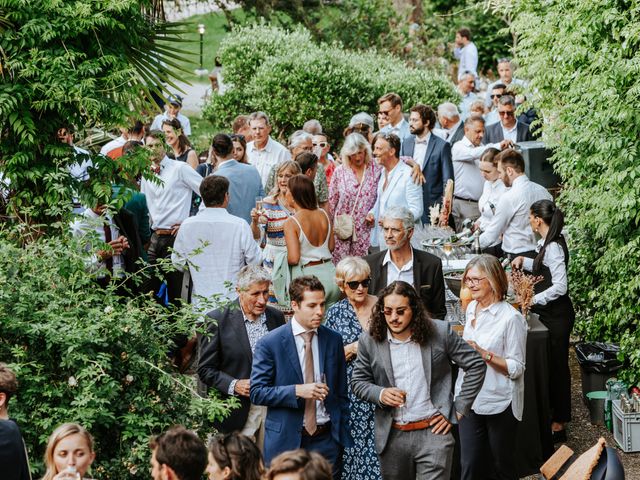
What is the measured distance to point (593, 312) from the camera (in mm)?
10289

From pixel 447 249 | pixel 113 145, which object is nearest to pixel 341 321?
pixel 447 249

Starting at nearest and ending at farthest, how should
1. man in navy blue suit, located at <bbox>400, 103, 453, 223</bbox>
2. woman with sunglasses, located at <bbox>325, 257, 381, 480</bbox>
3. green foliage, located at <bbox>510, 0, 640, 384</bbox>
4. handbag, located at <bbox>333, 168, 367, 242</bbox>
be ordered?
woman with sunglasses, located at <bbox>325, 257, 381, 480</bbox>
green foliage, located at <bbox>510, 0, 640, 384</bbox>
handbag, located at <bbox>333, 168, 367, 242</bbox>
man in navy blue suit, located at <bbox>400, 103, 453, 223</bbox>

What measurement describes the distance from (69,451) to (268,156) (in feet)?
23.1

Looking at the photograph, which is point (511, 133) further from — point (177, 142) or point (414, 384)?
point (414, 384)

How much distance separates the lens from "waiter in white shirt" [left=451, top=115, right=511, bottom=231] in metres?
12.1

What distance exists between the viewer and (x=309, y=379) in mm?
6441

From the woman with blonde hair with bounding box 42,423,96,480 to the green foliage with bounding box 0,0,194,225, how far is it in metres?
2.50

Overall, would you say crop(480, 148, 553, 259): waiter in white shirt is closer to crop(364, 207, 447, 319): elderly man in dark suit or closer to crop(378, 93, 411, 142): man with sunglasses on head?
crop(364, 207, 447, 319): elderly man in dark suit

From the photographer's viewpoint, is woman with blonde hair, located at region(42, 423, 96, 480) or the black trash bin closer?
woman with blonde hair, located at region(42, 423, 96, 480)

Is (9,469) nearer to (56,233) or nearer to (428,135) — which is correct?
(56,233)

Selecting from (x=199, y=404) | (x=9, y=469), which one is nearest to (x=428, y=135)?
(x=199, y=404)

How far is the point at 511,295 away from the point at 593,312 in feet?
7.10

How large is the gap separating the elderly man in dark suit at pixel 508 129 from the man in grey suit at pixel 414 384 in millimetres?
6937

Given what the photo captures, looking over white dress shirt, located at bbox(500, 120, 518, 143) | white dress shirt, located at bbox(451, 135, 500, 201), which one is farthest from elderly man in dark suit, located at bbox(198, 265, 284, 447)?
white dress shirt, located at bbox(500, 120, 518, 143)
